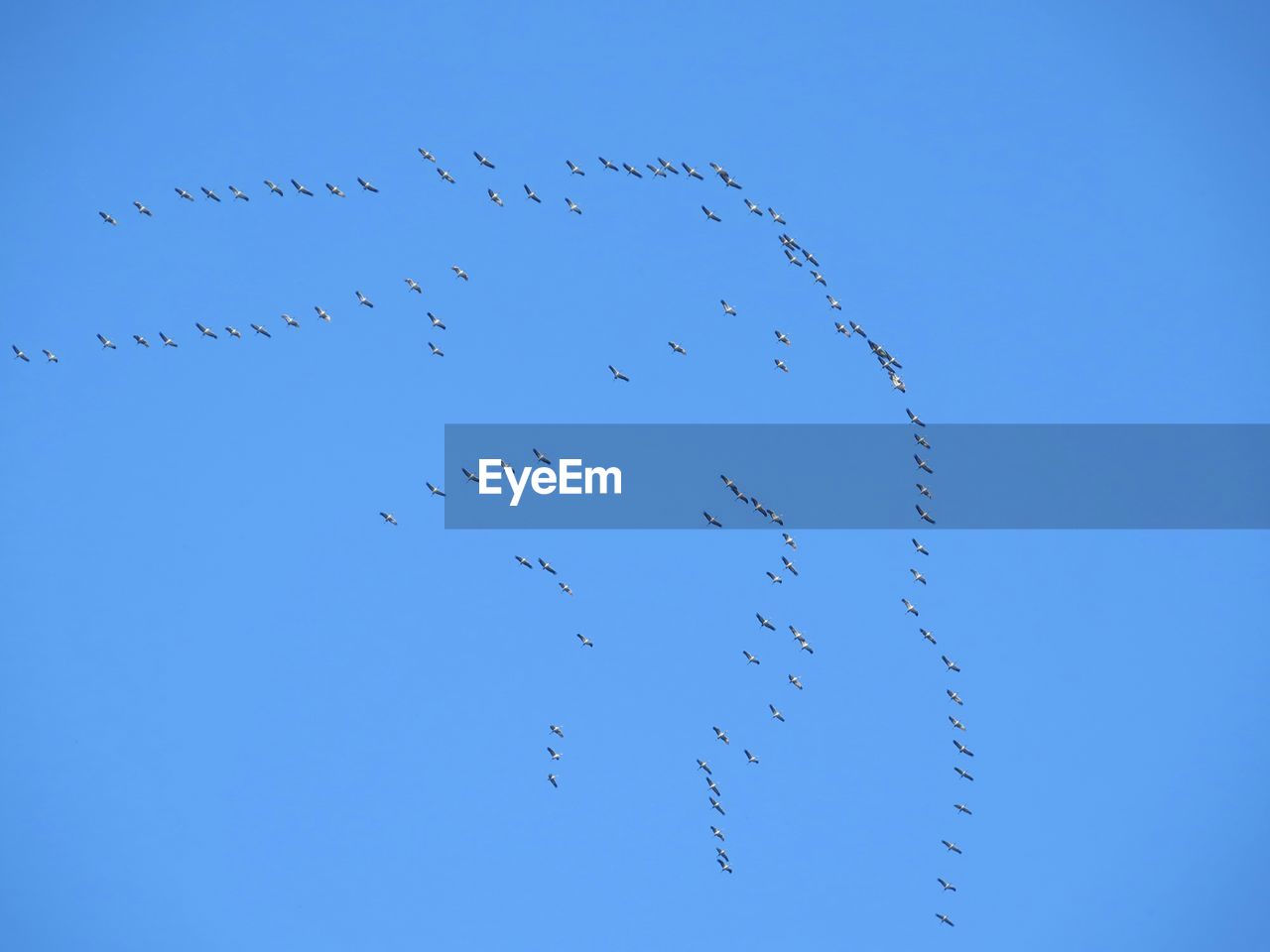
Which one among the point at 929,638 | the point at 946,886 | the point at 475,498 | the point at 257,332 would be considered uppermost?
the point at 257,332

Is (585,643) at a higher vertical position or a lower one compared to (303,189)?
lower

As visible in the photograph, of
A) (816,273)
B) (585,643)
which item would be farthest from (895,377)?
(585,643)

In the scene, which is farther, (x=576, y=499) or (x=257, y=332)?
(x=257, y=332)

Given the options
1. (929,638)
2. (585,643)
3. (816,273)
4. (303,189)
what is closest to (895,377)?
(816,273)

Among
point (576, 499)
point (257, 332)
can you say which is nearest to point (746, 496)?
point (576, 499)

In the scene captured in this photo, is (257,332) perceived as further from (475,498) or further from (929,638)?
(929,638)

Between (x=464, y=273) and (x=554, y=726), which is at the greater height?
(x=464, y=273)

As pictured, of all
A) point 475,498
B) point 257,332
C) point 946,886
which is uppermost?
point 257,332

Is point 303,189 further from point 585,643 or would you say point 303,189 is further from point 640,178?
point 585,643
